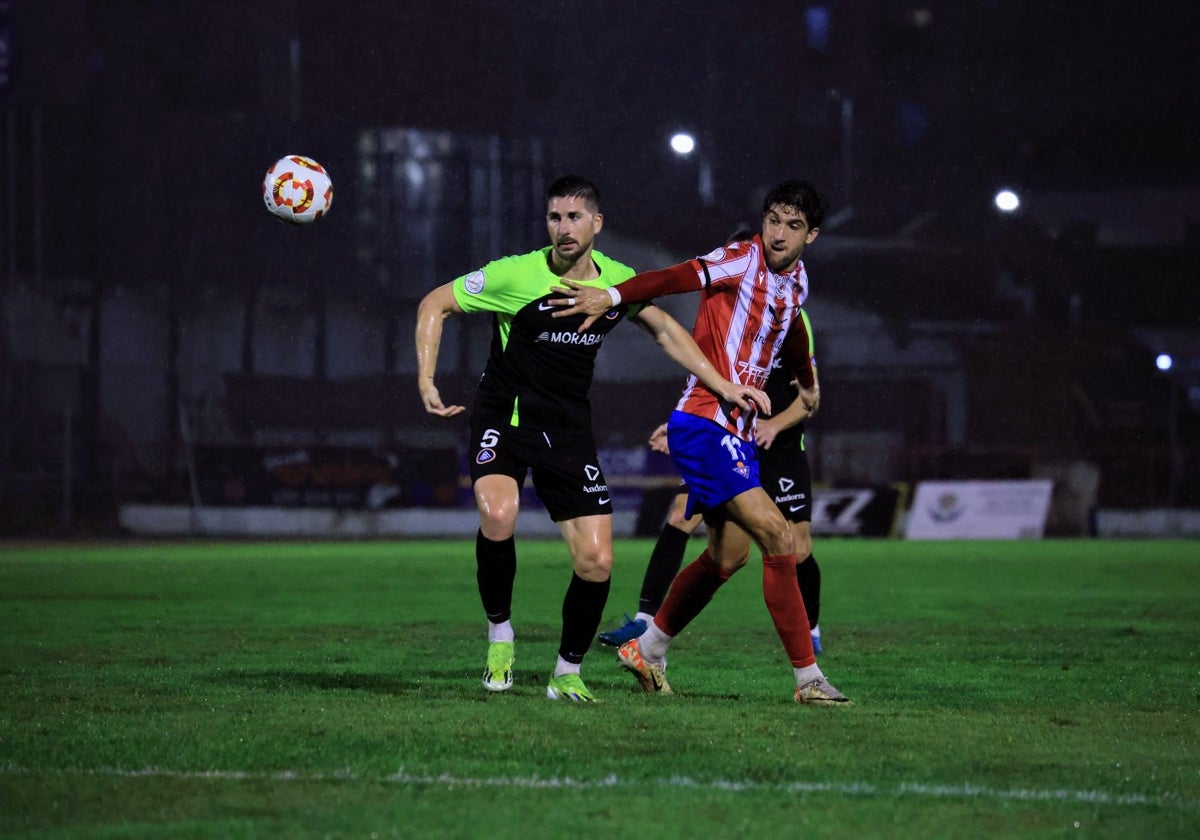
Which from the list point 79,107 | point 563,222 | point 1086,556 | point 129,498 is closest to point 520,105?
point 79,107

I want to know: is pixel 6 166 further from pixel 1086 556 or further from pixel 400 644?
pixel 400 644

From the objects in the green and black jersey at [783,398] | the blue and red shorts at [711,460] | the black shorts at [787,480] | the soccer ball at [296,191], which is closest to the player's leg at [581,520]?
the blue and red shorts at [711,460]

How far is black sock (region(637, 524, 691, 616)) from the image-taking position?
334 inches

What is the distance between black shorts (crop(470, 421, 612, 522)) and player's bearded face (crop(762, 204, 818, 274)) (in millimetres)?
1107

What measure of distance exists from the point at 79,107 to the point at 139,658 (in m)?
24.0

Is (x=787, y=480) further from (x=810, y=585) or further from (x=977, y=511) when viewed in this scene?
(x=977, y=511)

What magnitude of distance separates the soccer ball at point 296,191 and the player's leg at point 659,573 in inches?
123

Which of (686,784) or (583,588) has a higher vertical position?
(583,588)

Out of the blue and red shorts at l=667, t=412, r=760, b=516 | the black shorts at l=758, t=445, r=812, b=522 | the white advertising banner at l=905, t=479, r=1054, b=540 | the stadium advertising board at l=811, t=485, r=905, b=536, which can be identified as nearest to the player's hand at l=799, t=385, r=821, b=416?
the black shorts at l=758, t=445, r=812, b=522

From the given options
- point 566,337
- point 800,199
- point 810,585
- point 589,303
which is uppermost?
point 800,199

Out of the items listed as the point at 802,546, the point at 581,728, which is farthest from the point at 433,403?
the point at 802,546

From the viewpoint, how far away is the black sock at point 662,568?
8.48 m

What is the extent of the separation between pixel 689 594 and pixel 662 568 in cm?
163

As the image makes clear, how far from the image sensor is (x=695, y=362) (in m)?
6.54
